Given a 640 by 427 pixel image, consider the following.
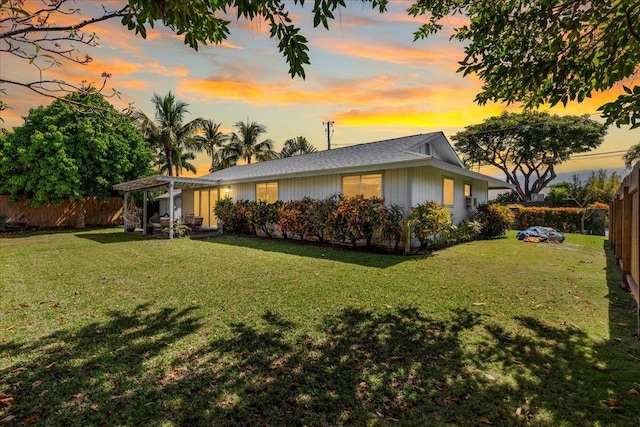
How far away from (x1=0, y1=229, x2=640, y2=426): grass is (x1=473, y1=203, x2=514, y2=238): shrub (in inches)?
289

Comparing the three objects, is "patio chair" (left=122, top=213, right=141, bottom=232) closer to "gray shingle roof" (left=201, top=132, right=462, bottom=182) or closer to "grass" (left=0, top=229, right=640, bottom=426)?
"gray shingle roof" (left=201, top=132, right=462, bottom=182)

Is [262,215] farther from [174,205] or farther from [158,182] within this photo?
[174,205]

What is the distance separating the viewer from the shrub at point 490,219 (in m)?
13.5

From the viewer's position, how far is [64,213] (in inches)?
741

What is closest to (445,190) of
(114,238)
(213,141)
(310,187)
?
(310,187)

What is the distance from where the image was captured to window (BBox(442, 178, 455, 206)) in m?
11.6

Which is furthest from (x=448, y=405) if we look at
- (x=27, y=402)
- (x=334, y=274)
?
(x=334, y=274)

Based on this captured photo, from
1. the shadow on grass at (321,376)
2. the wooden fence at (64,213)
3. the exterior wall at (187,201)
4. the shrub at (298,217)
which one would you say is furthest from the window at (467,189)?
the wooden fence at (64,213)

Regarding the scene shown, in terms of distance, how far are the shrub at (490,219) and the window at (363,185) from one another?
6.31m

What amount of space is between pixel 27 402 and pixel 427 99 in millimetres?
11387

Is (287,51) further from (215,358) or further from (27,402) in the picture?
(27,402)

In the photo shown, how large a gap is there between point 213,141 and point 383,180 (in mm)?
26307

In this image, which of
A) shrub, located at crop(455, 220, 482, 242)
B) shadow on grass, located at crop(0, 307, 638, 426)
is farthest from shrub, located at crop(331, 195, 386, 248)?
shadow on grass, located at crop(0, 307, 638, 426)

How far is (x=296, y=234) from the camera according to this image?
39.3ft
